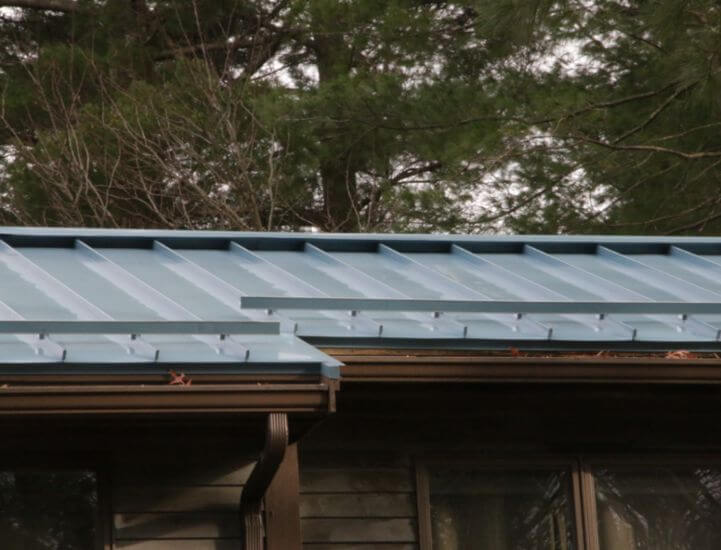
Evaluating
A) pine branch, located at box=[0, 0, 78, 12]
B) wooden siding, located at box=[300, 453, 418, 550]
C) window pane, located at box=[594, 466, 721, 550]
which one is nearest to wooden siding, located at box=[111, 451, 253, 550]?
wooden siding, located at box=[300, 453, 418, 550]

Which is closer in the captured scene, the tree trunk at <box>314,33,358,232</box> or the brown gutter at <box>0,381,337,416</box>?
the brown gutter at <box>0,381,337,416</box>

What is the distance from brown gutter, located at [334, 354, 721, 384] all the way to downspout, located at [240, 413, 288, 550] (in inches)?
23.8

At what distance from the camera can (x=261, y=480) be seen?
6727 mm

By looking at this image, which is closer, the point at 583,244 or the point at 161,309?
the point at 161,309

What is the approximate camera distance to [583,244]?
9688 mm

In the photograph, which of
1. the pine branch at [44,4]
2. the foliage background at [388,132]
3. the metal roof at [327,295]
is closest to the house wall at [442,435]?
the metal roof at [327,295]

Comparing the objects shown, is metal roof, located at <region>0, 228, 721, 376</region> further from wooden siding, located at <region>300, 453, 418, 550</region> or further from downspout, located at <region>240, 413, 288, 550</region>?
wooden siding, located at <region>300, 453, 418, 550</region>

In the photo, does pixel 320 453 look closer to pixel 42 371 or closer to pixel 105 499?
pixel 105 499

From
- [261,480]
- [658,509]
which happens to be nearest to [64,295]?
[261,480]

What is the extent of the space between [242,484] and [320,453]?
1.70 feet

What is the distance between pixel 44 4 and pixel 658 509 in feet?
62.7

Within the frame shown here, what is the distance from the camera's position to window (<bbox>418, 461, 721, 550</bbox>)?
754 centimetres

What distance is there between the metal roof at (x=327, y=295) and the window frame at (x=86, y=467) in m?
0.65

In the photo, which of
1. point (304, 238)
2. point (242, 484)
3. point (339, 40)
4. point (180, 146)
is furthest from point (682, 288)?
point (339, 40)
